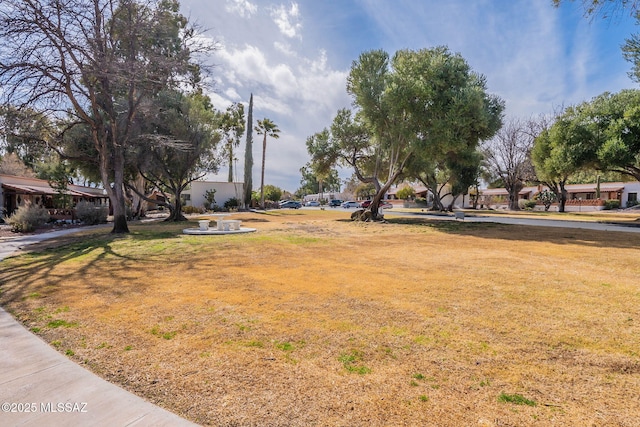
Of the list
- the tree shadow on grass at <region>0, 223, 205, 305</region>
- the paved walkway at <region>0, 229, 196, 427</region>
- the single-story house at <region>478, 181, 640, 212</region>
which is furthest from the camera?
the single-story house at <region>478, 181, 640, 212</region>

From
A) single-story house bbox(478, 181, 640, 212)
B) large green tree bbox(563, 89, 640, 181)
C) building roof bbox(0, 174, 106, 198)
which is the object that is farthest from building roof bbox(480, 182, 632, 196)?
building roof bbox(0, 174, 106, 198)

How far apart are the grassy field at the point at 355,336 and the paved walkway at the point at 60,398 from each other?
158 millimetres

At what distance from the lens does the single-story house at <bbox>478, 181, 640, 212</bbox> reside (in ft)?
151

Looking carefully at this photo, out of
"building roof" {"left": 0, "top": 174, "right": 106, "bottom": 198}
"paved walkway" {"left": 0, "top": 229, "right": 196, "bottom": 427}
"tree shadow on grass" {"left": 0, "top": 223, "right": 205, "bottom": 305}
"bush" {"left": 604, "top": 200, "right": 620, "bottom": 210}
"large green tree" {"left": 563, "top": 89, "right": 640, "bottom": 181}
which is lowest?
"tree shadow on grass" {"left": 0, "top": 223, "right": 205, "bottom": 305}

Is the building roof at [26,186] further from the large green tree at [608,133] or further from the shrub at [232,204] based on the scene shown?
the large green tree at [608,133]

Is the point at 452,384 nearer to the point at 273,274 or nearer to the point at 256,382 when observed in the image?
the point at 256,382

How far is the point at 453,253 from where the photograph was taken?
33.7 feet

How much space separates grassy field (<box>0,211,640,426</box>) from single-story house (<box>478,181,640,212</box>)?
49943mm

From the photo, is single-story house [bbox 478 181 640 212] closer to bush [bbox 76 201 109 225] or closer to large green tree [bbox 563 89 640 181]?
large green tree [bbox 563 89 640 181]

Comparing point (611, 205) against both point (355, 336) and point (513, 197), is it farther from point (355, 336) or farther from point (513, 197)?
point (355, 336)

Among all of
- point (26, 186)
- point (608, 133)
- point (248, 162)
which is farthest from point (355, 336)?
point (248, 162)

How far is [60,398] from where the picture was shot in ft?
9.04

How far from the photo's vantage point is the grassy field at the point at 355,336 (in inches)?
106

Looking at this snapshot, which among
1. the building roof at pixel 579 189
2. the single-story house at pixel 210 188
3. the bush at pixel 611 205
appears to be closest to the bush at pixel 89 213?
the single-story house at pixel 210 188
